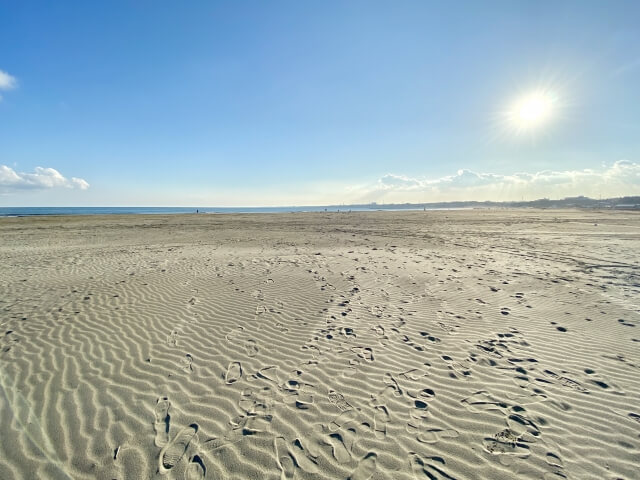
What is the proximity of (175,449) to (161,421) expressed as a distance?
579 mm

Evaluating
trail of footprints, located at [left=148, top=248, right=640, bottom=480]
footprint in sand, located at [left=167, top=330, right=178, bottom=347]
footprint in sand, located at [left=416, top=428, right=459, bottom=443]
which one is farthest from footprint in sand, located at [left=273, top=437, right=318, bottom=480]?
footprint in sand, located at [left=167, top=330, right=178, bottom=347]

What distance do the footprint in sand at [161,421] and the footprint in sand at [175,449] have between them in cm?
11

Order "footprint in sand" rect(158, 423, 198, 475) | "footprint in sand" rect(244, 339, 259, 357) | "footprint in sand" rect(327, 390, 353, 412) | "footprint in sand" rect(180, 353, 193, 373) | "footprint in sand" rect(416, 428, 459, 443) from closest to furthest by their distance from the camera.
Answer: "footprint in sand" rect(158, 423, 198, 475) < "footprint in sand" rect(416, 428, 459, 443) < "footprint in sand" rect(327, 390, 353, 412) < "footprint in sand" rect(180, 353, 193, 373) < "footprint in sand" rect(244, 339, 259, 357)

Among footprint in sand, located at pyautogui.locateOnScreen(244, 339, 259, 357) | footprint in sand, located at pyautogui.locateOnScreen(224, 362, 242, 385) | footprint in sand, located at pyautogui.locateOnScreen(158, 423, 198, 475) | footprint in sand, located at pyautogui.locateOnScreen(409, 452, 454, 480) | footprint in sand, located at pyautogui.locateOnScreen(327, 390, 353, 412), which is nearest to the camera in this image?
footprint in sand, located at pyautogui.locateOnScreen(409, 452, 454, 480)

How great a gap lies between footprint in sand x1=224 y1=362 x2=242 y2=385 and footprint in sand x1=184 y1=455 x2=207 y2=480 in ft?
4.52

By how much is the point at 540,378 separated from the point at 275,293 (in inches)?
267

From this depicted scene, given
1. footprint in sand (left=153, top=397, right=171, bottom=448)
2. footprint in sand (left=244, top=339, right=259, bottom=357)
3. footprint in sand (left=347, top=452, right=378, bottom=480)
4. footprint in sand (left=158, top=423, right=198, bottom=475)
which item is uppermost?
footprint in sand (left=244, top=339, right=259, bottom=357)

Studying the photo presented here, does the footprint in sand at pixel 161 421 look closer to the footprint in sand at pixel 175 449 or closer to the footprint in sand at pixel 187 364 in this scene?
the footprint in sand at pixel 175 449

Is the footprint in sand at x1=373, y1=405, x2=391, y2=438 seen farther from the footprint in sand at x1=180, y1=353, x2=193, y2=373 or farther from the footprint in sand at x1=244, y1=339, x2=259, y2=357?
the footprint in sand at x1=180, y1=353, x2=193, y2=373

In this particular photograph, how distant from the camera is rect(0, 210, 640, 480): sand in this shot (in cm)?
315

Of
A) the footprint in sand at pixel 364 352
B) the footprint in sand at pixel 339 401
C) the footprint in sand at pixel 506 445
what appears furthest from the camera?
the footprint in sand at pixel 364 352

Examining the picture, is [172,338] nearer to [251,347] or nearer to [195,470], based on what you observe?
[251,347]

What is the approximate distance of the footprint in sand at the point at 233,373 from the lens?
4.57 meters

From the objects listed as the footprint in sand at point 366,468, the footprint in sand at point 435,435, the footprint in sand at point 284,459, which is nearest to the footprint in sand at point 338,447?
the footprint in sand at point 366,468
